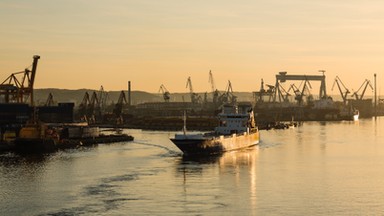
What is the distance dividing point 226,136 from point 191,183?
22150mm

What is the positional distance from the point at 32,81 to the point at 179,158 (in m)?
41.5

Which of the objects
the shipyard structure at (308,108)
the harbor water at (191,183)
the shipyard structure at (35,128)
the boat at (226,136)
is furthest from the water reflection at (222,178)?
the shipyard structure at (308,108)

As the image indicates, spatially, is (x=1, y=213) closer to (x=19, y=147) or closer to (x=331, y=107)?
(x=19, y=147)

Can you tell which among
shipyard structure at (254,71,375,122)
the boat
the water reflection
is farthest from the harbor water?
shipyard structure at (254,71,375,122)

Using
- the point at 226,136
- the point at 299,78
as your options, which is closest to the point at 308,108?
the point at 299,78

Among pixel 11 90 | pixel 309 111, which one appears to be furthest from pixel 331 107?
pixel 11 90

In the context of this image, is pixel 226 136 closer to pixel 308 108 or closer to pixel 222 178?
pixel 222 178

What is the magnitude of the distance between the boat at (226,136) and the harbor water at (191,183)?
0.92 m

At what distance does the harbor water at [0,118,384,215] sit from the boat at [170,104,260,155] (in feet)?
3.03

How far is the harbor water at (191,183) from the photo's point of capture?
30281 millimetres

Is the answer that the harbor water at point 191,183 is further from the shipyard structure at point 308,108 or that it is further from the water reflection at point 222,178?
the shipyard structure at point 308,108

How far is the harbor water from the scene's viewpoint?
99.3ft

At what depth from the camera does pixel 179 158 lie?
50.7 meters

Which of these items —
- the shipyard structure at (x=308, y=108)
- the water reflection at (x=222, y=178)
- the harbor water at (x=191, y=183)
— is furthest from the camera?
the shipyard structure at (x=308, y=108)
